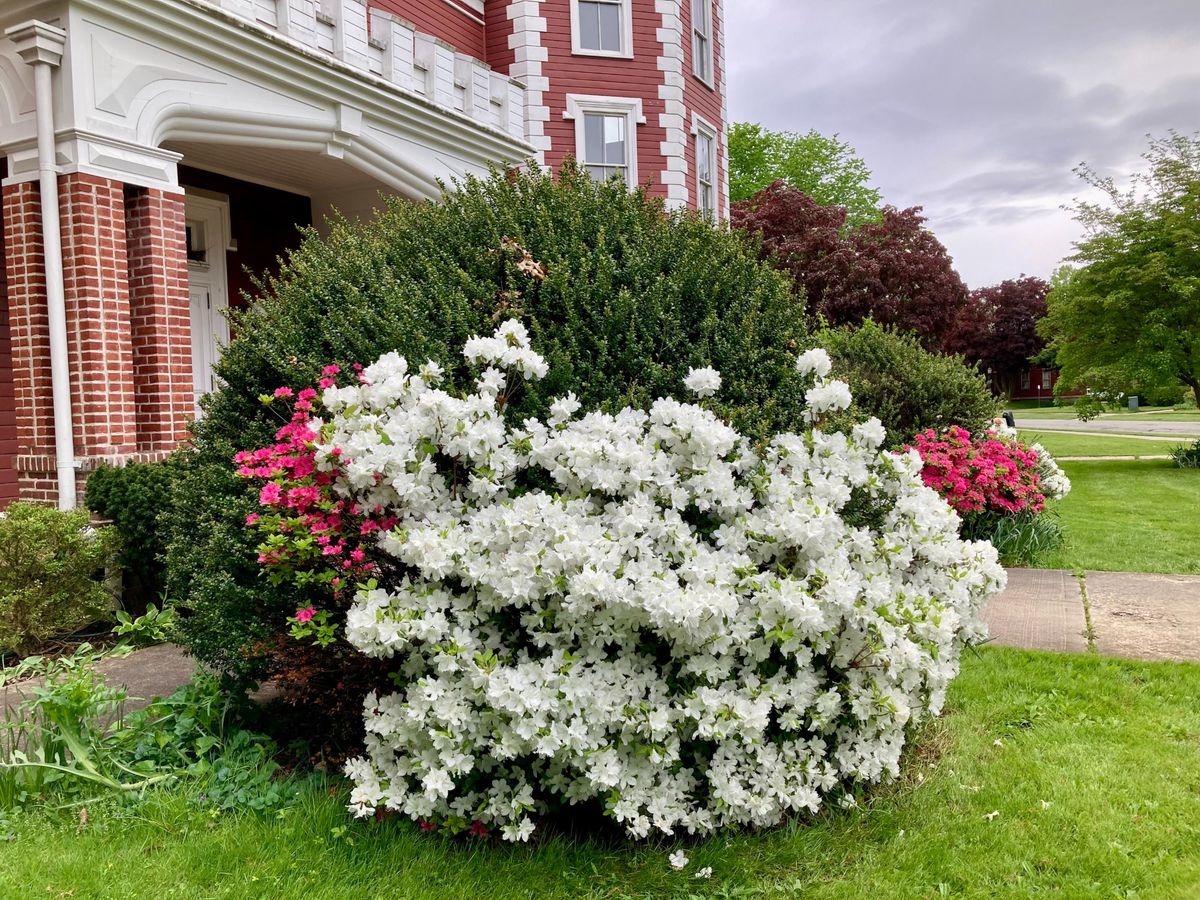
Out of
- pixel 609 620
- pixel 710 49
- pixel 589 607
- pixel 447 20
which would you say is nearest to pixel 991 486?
pixel 609 620

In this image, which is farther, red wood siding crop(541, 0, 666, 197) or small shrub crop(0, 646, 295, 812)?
red wood siding crop(541, 0, 666, 197)

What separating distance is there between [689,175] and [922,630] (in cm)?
1371

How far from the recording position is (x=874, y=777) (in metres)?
2.94

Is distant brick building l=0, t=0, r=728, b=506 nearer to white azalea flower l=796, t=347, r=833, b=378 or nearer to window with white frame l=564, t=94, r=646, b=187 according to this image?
white azalea flower l=796, t=347, r=833, b=378

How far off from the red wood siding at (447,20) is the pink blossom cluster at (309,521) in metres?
10.6

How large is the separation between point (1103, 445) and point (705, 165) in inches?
508

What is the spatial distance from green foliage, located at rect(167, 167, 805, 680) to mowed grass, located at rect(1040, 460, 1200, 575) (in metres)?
4.77

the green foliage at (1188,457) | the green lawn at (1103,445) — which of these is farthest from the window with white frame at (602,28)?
the green foliage at (1188,457)

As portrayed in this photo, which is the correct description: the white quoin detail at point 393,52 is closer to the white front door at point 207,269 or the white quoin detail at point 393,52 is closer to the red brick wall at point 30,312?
the red brick wall at point 30,312

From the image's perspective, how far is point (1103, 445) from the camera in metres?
21.4

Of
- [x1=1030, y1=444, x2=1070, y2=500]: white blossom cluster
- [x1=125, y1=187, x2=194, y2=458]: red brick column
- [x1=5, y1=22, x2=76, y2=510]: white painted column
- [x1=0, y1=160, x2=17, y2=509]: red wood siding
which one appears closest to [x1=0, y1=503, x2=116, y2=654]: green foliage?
[x1=5, y1=22, x2=76, y2=510]: white painted column

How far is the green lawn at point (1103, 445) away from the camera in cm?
1889

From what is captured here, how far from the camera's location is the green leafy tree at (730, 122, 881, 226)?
1432 inches

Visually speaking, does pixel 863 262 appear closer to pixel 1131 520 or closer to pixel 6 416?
pixel 1131 520
